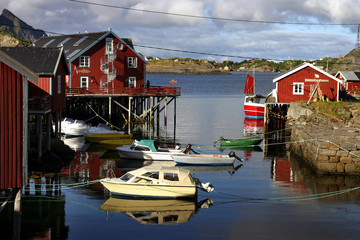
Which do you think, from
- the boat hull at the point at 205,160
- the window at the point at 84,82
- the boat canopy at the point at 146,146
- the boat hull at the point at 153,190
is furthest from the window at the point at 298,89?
the boat hull at the point at 153,190

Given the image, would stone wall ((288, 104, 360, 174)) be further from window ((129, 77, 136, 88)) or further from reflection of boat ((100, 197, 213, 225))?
window ((129, 77, 136, 88))

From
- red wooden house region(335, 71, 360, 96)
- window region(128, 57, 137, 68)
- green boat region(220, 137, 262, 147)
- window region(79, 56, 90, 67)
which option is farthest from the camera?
red wooden house region(335, 71, 360, 96)

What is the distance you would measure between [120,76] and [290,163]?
28.9m

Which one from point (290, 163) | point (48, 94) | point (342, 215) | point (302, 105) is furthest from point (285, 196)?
point (302, 105)

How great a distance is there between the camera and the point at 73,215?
69.0 feet

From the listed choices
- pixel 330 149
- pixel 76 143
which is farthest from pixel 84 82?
pixel 330 149

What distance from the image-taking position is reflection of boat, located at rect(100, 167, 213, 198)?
926 inches

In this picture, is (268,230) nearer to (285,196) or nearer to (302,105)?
(285,196)

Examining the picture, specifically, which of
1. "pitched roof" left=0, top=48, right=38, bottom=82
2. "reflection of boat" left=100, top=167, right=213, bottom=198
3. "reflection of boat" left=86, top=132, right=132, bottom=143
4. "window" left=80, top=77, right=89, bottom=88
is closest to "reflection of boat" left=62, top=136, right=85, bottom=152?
"reflection of boat" left=86, top=132, right=132, bottom=143

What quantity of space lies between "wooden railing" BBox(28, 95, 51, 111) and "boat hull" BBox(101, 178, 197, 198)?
8.58 metres

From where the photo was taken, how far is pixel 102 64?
5669cm

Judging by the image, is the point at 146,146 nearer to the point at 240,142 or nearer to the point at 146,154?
the point at 146,154

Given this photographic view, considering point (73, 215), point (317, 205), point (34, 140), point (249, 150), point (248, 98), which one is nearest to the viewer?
point (73, 215)

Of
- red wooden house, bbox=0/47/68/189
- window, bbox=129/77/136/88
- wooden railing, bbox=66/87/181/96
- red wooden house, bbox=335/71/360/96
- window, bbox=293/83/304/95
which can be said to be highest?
red wooden house, bbox=335/71/360/96
